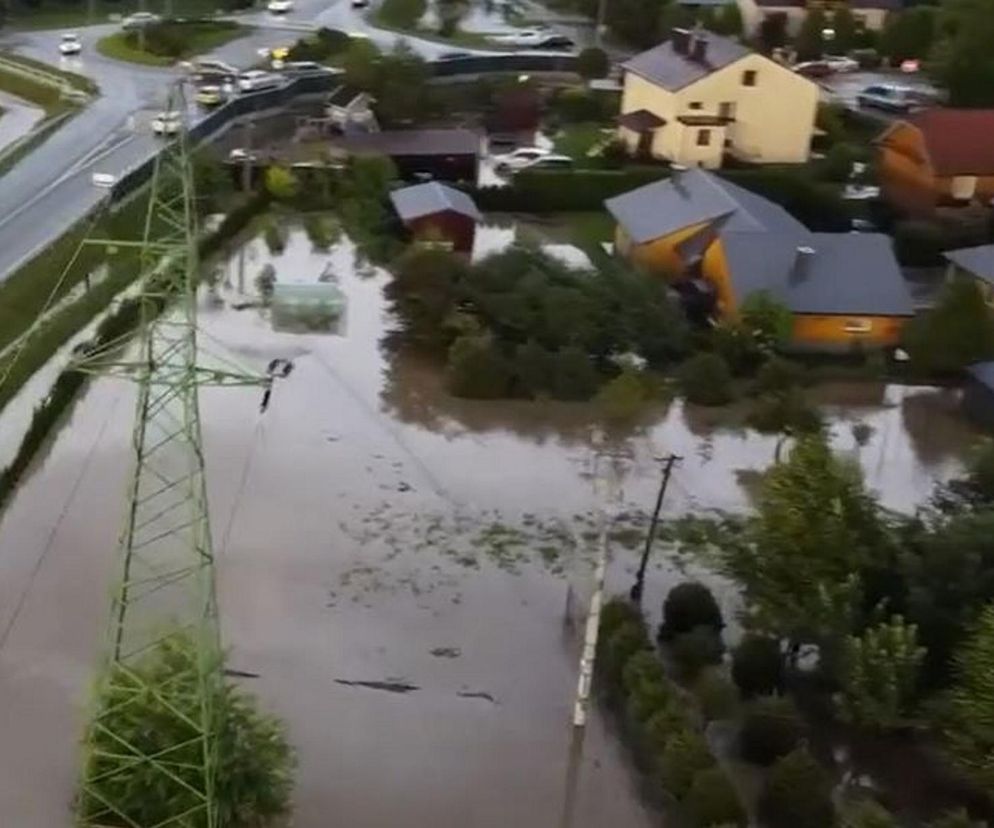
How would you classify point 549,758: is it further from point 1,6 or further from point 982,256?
point 1,6

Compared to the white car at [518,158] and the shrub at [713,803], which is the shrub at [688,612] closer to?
the shrub at [713,803]

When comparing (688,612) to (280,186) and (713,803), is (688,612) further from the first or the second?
(280,186)

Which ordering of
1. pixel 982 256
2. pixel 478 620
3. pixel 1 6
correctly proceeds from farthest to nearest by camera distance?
pixel 1 6 → pixel 982 256 → pixel 478 620

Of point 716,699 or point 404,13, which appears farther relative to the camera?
point 404,13

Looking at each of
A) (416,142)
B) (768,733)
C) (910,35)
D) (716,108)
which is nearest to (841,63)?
(910,35)

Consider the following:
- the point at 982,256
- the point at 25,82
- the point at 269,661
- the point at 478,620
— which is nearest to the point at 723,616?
the point at 478,620

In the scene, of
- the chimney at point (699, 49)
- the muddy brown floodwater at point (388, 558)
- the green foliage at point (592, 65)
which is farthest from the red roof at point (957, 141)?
the green foliage at point (592, 65)
